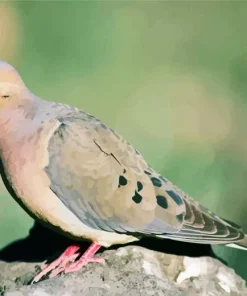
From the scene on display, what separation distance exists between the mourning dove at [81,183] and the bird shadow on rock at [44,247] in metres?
0.14

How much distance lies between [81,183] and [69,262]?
24 cm

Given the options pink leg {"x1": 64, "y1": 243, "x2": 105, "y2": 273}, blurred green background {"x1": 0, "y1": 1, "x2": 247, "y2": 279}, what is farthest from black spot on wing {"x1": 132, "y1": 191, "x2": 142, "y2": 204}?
blurred green background {"x1": 0, "y1": 1, "x2": 247, "y2": 279}

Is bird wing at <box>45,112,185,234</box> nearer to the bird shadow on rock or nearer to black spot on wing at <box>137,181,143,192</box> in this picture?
black spot on wing at <box>137,181,143,192</box>

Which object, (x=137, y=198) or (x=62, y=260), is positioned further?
(x=62, y=260)

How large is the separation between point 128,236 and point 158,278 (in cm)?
10

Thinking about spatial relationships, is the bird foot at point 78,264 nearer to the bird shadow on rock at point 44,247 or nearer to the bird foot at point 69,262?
the bird foot at point 69,262

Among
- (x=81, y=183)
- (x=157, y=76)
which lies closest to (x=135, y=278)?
(x=81, y=183)

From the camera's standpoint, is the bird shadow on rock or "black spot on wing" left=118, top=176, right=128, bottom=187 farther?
the bird shadow on rock

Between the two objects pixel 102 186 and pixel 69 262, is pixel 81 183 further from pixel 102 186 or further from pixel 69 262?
pixel 69 262

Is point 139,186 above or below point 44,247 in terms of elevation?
above

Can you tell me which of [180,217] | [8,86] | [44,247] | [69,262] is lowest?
[44,247]

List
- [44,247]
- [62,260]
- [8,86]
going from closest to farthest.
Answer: [8,86] < [62,260] < [44,247]

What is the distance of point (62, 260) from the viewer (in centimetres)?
117

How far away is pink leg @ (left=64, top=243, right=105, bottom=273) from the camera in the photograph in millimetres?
1064
